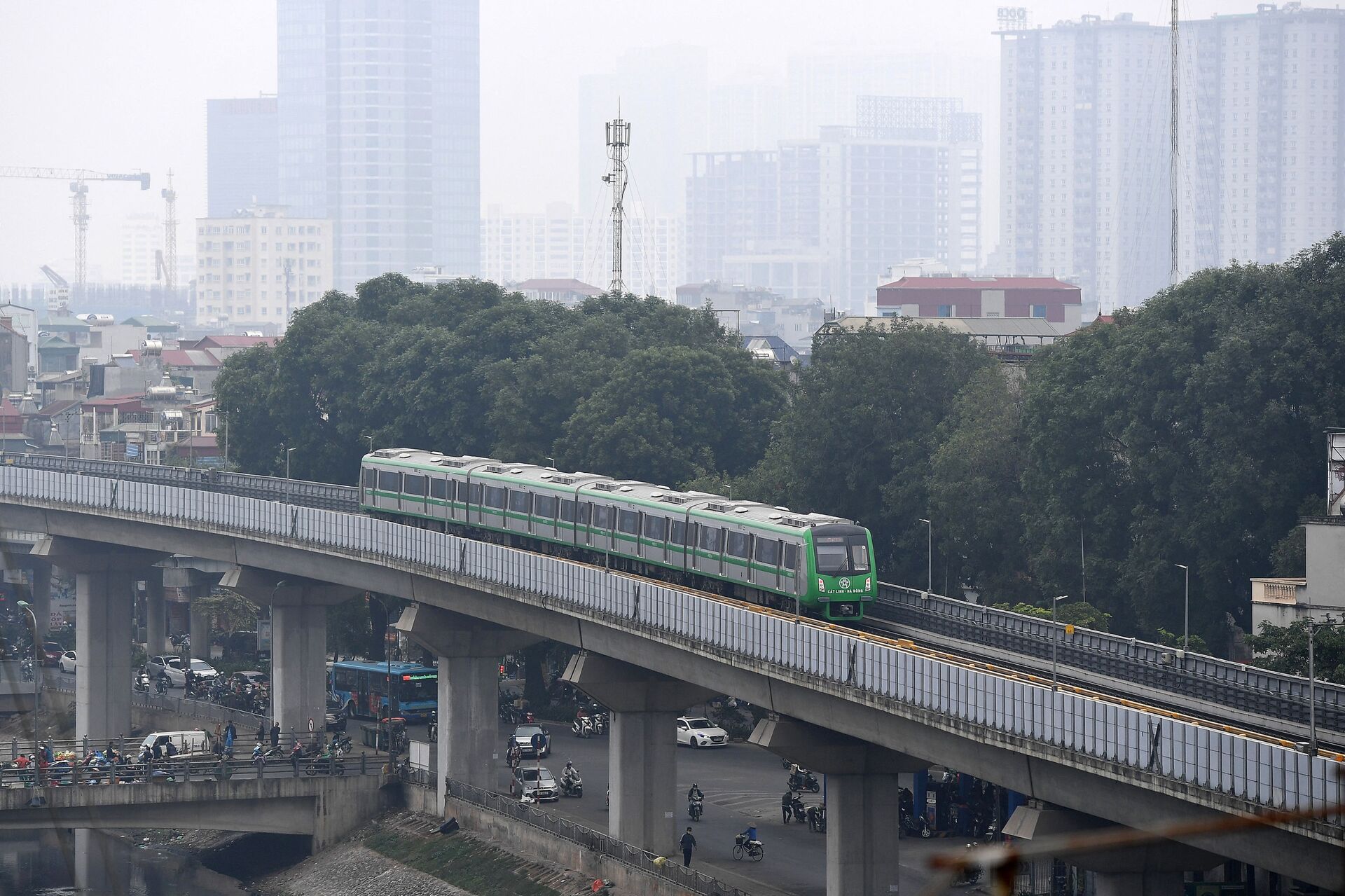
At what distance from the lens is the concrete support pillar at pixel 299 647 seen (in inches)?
3457

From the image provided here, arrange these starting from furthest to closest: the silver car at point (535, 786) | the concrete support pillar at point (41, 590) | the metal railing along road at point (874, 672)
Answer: the concrete support pillar at point (41, 590)
the silver car at point (535, 786)
the metal railing along road at point (874, 672)

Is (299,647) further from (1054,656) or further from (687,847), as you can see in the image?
(1054,656)

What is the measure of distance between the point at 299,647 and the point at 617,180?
47.3 metres

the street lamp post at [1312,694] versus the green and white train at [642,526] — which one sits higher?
the green and white train at [642,526]

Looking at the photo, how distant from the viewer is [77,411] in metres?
169

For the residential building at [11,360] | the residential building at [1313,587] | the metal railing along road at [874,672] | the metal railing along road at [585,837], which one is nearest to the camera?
the metal railing along road at [874,672]

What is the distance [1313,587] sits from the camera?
6153cm

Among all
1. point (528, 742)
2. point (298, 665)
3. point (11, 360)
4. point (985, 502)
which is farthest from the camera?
point (11, 360)

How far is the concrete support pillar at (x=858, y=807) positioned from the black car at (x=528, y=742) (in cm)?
2853

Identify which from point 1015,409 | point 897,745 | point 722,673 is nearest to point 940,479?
point 1015,409

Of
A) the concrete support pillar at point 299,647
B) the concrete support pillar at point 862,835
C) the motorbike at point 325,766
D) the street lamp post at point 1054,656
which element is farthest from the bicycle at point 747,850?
the concrete support pillar at point 299,647

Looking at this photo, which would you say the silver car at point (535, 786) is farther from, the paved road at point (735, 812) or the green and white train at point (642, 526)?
the green and white train at point (642, 526)

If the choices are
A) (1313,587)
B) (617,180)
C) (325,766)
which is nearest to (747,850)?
(1313,587)

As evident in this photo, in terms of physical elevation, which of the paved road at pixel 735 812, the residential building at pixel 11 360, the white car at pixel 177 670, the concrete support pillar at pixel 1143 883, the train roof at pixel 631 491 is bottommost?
the white car at pixel 177 670
